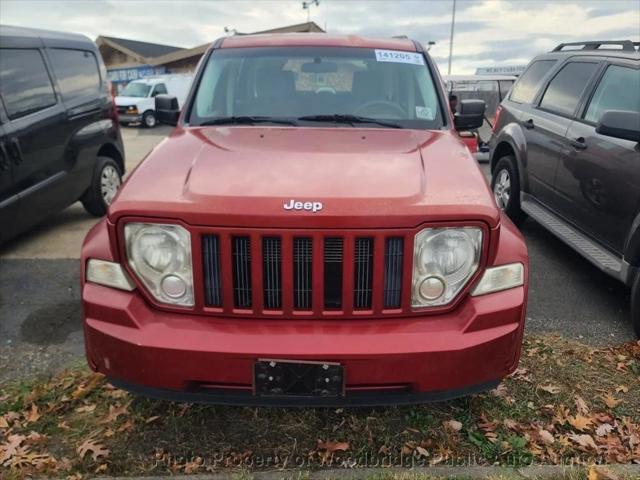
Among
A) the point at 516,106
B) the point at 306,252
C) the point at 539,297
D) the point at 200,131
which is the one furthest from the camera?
the point at 516,106

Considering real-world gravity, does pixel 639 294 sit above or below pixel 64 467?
above

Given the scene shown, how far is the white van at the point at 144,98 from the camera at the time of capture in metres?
23.0

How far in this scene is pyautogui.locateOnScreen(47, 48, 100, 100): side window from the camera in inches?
236

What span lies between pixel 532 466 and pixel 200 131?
8.09 ft

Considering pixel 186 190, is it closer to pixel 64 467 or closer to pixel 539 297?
pixel 64 467

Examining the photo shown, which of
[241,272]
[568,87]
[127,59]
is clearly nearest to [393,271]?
[241,272]

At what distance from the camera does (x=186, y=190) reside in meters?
2.30

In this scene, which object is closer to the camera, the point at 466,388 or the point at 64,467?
the point at 466,388

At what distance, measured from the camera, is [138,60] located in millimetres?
35281

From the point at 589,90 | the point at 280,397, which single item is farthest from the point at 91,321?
the point at 589,90

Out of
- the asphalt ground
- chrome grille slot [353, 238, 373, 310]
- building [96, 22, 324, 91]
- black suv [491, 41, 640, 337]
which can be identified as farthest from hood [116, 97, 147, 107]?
chrome grille slot [353, 238, 373, 310]

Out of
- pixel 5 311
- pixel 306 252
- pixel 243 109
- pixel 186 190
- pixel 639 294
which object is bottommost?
pixel 5 311

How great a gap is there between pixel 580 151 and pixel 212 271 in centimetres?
359

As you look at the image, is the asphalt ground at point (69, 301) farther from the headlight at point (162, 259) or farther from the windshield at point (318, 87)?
the windshield at point (318, 87)
